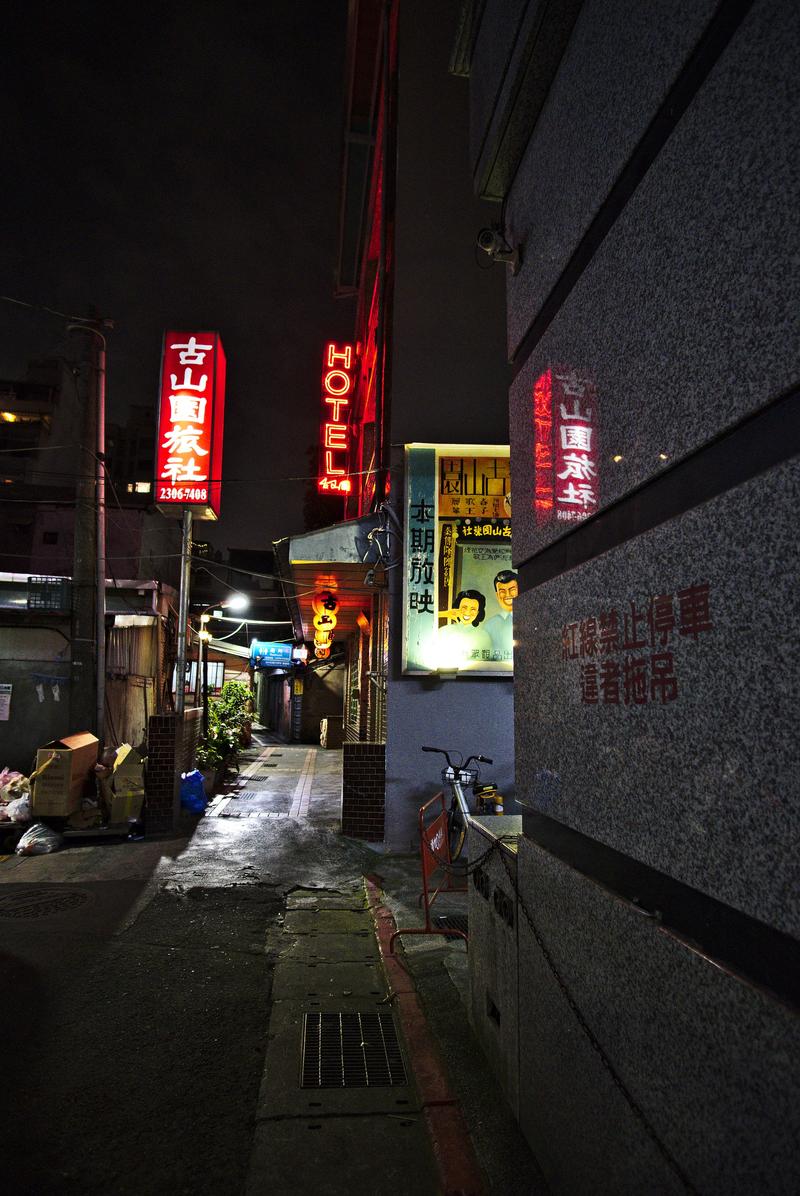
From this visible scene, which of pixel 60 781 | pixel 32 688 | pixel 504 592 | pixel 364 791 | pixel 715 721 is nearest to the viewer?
pixel 715 721

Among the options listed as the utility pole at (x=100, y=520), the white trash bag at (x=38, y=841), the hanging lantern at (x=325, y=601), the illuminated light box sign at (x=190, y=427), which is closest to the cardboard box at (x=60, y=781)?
the white trash bag at (x=38, y=841)

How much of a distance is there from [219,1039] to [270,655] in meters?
21.9

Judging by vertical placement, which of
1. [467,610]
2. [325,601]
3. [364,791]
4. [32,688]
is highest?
[325,601]

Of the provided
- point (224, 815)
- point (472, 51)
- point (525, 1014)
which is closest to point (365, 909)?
point (525, 1014)

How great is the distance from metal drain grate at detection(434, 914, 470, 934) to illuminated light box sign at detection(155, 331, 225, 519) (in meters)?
8.58

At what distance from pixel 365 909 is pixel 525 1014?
14.1 feet

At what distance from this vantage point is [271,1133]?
3.29 metres

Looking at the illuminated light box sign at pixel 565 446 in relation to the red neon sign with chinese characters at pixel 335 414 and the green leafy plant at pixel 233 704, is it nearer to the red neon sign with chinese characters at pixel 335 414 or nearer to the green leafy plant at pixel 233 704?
the red neon sign with chinese characters at pixel 335 414

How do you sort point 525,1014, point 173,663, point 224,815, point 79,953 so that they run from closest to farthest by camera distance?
point 525,1014 → point 79,953 → point 224,815 → point 173,663

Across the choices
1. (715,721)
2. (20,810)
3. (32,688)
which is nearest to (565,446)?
(715,721)

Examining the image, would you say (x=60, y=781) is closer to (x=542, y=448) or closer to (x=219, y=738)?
(x=219, y=738)

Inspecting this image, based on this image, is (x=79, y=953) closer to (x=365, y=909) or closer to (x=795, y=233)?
(x=365, y=909)

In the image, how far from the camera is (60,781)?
9.71 meters

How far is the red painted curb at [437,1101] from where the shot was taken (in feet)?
9.67
